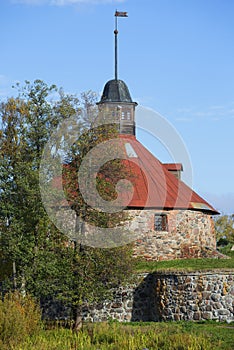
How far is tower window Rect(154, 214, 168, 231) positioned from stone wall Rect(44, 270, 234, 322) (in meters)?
5.05

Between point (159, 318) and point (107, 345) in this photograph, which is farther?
point (159, 318)

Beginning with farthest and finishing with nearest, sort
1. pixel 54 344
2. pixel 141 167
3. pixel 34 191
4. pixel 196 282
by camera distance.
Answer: pixel 141 167
pixel 196 282
pixel 34 191
pixel 54 344

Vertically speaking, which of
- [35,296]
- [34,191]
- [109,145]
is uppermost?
[109,145]

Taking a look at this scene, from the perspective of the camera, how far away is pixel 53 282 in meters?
20.8

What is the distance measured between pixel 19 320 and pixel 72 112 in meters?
8.03

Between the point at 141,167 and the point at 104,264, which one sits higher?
the point at 141,167

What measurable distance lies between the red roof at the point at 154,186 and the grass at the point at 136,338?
971 centimetres

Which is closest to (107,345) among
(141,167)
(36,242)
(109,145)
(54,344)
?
(54,344)

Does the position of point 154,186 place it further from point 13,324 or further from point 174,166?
point 13,324

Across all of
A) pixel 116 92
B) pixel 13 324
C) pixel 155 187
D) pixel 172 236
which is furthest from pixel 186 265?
pixel 116 92

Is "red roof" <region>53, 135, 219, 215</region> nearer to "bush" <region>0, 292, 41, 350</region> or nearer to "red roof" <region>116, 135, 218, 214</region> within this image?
"red roof" <region>116, 135, 218, 214</region>

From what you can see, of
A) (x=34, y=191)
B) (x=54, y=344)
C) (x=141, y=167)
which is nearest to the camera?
(x=54, y=344)

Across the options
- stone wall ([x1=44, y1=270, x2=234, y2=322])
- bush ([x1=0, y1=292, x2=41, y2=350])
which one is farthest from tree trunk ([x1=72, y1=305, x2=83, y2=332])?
bush ([x1=0, y1=292, x2=41, y2=350])

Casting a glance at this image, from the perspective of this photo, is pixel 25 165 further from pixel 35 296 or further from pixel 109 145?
pixel 35 296
